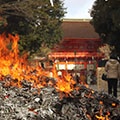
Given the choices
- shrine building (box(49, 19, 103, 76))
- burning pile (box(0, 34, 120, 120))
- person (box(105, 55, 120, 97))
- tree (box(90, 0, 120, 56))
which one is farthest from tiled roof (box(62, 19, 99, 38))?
burning pile (box(0, 34, 120, 120))

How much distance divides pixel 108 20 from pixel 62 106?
429 inches

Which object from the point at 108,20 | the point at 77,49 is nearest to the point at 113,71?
the point at 108,20

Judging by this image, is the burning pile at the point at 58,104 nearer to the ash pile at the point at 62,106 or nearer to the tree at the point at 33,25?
the ash pile at the point at 62,106

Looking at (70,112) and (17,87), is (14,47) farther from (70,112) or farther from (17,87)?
(70,112)

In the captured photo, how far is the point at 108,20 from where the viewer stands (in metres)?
14.9

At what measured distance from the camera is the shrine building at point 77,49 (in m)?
23.4

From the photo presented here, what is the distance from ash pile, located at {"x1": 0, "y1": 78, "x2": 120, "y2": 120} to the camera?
492 cm

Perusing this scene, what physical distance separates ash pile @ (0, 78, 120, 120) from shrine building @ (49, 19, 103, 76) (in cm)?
1598

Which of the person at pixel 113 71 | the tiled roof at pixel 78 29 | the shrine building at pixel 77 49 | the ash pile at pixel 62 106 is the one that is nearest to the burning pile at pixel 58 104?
the ash pile at pixel 62 106

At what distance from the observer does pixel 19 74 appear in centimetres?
728

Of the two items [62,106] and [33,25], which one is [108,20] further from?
[62,106]

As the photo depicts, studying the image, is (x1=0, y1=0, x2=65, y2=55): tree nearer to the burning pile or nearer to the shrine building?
the shrine building

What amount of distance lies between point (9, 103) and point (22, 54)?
1003cm

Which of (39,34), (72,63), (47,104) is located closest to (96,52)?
(72,63)
